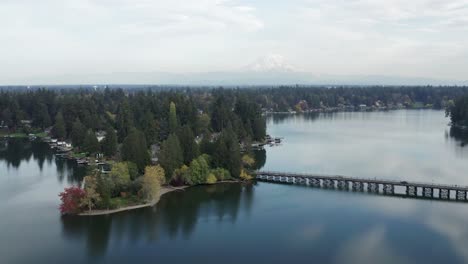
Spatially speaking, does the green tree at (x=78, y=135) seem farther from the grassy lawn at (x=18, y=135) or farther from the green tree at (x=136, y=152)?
the grassy lawn at (x=18, y=135)

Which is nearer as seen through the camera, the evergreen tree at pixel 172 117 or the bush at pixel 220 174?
the bush at pixel 220 174

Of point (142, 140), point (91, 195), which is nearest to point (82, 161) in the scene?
point (142, 140)

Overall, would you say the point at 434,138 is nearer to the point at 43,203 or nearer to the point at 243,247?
the point at 243,247

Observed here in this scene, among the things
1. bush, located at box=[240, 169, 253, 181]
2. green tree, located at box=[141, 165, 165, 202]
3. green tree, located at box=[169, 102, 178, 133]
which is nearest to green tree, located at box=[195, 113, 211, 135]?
green tree, located at box=[169, 102, 178, 133]

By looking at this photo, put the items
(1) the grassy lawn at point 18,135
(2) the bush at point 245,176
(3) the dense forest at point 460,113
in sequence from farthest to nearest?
1. (3) the dense forest at point 460,113
2. (1) the grassy lawn at point 18,135
3. (2) the bush at point 245,176

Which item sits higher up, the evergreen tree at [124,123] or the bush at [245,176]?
the evergreen tree at [124,123]

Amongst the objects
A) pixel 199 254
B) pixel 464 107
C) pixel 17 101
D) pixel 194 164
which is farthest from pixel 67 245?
pixel 464 107

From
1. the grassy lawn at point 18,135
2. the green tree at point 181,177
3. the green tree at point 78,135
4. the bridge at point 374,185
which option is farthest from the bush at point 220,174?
the grassy lawn at point 18,135

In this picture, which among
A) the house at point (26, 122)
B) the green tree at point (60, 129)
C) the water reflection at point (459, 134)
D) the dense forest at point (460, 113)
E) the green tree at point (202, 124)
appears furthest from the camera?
the dense forest at point (460, 113)
